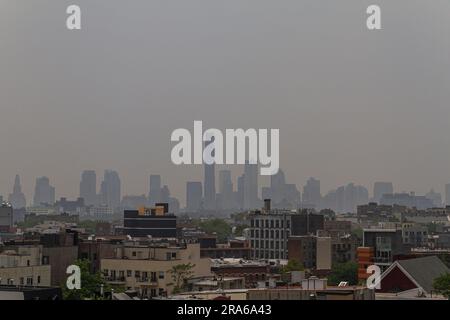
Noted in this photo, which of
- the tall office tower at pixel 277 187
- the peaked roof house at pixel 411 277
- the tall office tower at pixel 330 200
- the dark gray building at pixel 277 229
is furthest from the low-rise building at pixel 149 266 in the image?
the dark gray building at pixel 277 229

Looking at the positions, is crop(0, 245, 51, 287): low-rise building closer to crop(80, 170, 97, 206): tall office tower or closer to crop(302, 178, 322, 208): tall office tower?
crop(80, 170, 97, 206): tall office tower

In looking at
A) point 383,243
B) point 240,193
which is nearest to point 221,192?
point 240,193

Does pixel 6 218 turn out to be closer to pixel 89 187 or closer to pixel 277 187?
pixel 89 187

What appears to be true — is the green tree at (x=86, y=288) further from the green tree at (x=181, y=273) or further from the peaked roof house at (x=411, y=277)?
the peaked roof house at (x=411, y=277)

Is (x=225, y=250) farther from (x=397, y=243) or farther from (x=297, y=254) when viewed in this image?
(x=397, y=243)
